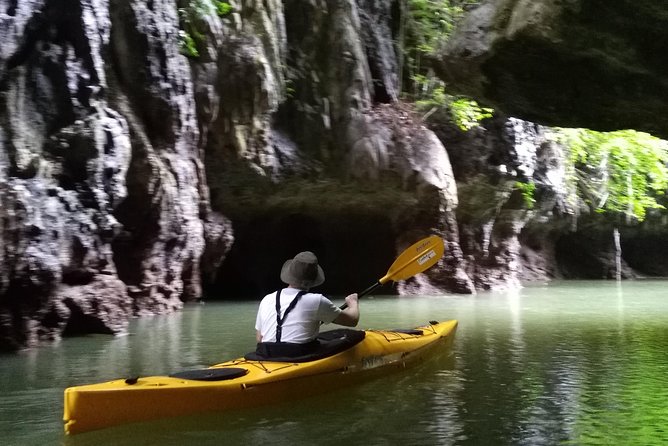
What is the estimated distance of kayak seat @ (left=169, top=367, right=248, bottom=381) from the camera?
415 centimetres

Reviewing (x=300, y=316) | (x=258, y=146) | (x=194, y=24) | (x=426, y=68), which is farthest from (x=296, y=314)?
(x=426, y=68)

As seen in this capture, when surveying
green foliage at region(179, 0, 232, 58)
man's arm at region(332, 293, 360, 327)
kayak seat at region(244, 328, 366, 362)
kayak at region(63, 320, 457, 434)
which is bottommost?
kayak at region(63, 320, 457, 434)

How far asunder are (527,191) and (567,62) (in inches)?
451

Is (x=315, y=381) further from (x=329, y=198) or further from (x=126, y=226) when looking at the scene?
(x=329, y=198)

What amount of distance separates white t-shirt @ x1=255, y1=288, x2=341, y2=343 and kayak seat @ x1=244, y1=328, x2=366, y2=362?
13 centimetres

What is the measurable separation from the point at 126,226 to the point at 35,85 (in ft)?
11.2

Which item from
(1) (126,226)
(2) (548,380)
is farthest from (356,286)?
(2) (548,380)

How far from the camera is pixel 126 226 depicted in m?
10.7

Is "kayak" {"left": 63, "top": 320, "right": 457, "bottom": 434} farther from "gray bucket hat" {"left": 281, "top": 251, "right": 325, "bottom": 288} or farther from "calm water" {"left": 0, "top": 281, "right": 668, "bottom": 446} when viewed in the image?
"gray bucket hat" {"left": 281, "top": 251, "right": 325, "bottom": 288}

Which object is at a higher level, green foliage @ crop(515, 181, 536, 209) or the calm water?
green foliage @ crop(515, 181, 536, 209)

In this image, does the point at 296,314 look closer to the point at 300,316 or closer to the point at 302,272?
the point at 300,316

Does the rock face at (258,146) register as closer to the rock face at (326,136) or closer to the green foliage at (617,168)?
the rock face at (326,136)

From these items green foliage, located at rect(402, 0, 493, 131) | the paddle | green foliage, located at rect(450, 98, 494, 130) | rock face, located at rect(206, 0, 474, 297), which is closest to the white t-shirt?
the paddle

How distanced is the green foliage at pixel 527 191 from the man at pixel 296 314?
12355mm
